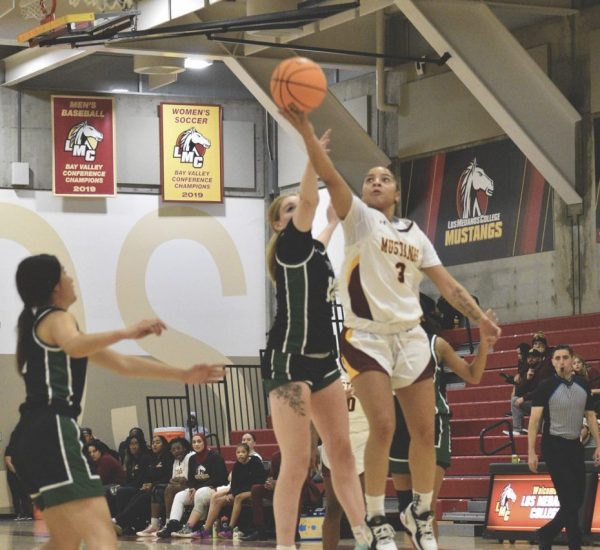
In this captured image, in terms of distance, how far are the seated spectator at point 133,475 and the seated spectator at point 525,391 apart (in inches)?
217

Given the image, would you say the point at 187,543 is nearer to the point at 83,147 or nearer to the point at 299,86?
the point at 299,86

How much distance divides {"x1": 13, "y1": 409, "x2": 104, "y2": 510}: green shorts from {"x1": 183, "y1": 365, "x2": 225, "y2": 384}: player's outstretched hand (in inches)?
21.6

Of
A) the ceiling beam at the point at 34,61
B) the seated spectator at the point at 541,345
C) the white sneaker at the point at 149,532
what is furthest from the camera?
the ceiling beam at the point at 34,61

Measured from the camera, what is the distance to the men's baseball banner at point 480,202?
63.4 ft

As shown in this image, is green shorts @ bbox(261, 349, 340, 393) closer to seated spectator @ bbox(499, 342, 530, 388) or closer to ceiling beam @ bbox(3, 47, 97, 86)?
seated spectator @ bbox(499, 342, 530, 388)

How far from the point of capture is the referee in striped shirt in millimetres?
9969

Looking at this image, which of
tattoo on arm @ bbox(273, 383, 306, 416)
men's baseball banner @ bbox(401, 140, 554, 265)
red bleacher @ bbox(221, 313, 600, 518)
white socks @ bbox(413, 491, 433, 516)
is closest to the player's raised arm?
tattoo on arm @ bbox(273, 383, 306, 416)

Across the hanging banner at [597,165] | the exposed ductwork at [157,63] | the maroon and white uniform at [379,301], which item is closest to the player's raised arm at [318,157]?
the maroon and white uniform at [379,301]

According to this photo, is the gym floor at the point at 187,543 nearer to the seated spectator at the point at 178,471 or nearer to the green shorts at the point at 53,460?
the seated spectator at the point at 178,471

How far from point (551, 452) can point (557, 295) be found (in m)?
8.94

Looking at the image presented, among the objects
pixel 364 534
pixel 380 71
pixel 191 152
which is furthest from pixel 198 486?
pixel 364 534

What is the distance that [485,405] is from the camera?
16.9 meters

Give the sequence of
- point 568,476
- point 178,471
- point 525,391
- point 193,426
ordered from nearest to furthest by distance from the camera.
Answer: point 568,476 < point 525,391 < point 178,471 < point 193,426

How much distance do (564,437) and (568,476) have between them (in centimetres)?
31
